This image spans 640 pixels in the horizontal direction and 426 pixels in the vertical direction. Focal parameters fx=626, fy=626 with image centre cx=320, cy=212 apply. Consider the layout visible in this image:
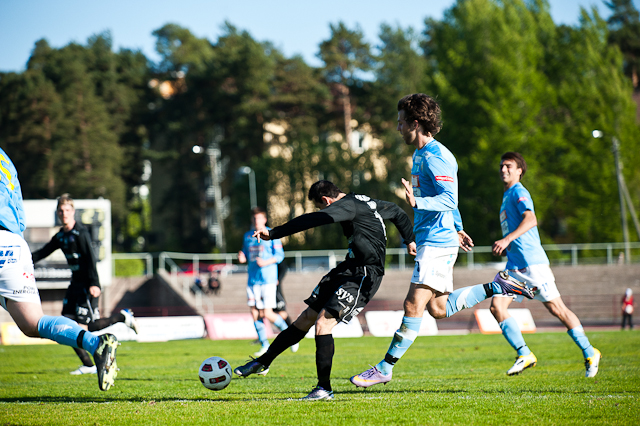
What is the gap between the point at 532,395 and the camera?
568 centimetres

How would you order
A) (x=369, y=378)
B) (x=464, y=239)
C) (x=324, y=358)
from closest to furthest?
(x=324, y=358)
(x=369, y=378)
(x=464, y=239)

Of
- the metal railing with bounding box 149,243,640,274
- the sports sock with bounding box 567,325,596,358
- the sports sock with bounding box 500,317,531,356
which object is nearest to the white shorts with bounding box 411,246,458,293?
the sports sock with bounding box 500,317,531,356

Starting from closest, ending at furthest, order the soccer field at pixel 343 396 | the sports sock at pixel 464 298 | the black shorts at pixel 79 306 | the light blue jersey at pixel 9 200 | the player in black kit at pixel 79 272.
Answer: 1. the soccer field at pixel 343 396
2. the light blue jersey at pixel 9 200
3. the sports sock at pixel 464 298
4. the player in black kit at pixel 79 272
5. the black shorts at pixel 79 306

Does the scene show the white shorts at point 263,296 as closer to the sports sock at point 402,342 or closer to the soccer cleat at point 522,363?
the soccer cleat at point 522,363

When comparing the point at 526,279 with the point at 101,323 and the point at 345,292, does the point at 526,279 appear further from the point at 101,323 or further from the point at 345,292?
the point at 101,323

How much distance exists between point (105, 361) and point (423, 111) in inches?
135

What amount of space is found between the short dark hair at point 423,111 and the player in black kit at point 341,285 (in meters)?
0.85

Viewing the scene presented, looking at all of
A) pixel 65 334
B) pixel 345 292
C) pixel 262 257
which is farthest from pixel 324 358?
pixel 262 257

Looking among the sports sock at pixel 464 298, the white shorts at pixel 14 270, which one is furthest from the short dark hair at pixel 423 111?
the white shorts at pixel 14 270

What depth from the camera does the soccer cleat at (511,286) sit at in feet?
21.4

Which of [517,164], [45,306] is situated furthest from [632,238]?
[517,164]

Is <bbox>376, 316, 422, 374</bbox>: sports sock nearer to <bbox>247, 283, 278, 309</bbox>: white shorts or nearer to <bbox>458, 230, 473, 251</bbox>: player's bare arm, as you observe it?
<bbox>458, 230, 473, 251</bbox>: player's bare arm

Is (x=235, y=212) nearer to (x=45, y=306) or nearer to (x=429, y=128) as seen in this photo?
(x=45, y=306)

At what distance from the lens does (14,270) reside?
4.66 m
